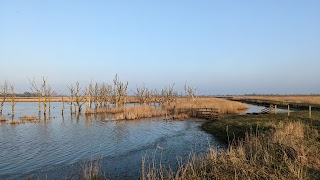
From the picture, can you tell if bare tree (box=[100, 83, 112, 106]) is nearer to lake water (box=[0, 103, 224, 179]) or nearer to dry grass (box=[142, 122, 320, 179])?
lake water (box=[0, 103, 224, 179])

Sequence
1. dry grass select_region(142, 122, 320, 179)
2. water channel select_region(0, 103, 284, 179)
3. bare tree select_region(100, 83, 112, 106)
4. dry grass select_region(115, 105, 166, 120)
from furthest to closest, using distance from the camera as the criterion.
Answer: bare tree select_region(100, 83, 112, 106), dry grass select_region(115, 105, 166, 120), water channel select_region(0, 103, 284, 179), dry grass select_region(142, 122, 320, 179)

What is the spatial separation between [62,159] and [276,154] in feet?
35.3

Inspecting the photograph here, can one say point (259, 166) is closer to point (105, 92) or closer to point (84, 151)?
point (84, 151)

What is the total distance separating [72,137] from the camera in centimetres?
2275

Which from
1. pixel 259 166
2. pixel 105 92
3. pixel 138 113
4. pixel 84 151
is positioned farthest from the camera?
pixel 105 92

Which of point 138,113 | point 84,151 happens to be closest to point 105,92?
point 138,113

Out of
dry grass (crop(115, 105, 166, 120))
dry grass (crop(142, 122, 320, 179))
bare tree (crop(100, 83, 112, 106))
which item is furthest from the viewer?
bare tree (crop(100, 83, 112, 106))

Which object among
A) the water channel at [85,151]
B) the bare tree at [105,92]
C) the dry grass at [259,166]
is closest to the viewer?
the dry grass at [259,166]

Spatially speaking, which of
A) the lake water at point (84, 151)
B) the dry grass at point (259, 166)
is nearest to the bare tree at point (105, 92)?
the lake water at point (84, 151)

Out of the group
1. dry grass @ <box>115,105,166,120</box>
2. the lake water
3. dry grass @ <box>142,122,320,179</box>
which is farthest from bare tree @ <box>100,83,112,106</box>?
dry grass @ <box>142,122,320,179</box>

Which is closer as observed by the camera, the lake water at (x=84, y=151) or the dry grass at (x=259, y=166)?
the dry grass at (x=259, y=166)

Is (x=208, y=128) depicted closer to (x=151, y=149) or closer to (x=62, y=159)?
(x=151, y=149)

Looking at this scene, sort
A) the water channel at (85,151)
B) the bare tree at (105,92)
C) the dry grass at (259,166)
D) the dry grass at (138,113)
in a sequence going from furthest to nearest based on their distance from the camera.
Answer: the bare tree at (105,92) < the dry grass at (138,113) < the water channel at (85,151) < the dry grass at (259,166)

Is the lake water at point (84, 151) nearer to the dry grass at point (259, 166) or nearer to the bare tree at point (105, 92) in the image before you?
the dry grass at point (259, 166)
